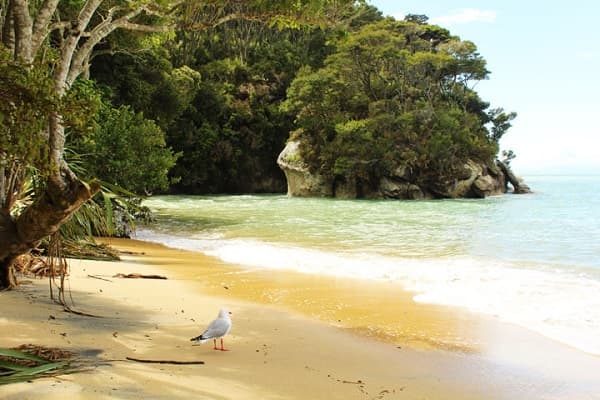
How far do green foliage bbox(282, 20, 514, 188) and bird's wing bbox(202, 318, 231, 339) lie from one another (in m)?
31.2

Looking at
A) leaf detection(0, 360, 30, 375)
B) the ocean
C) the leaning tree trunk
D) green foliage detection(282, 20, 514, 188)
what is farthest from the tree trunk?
green foliage detection(282, 20, 514, 188)

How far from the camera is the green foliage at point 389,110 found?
115ft

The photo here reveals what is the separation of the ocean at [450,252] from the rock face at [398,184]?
42.5 ft

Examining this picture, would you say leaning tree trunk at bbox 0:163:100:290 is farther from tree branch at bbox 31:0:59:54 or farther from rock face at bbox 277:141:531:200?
rock face at bbox 277:141:531:200

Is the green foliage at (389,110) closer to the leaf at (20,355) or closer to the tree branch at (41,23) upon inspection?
the tree branch at (41,23)

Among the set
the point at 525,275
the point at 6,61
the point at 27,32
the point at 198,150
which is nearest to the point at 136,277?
the point at 27,32

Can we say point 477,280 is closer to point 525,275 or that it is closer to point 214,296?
point 525,275

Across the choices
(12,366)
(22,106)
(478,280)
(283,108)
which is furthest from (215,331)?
(283,108)

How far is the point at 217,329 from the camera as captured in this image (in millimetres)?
4453

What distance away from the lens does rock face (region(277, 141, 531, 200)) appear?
3547cm

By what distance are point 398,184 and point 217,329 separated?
32051mm

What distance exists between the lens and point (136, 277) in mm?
7891

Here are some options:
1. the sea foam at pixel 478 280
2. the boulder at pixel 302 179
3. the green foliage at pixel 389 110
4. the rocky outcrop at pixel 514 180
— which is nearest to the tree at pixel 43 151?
the sea foam at pixel 478 280

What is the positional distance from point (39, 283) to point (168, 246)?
695cm
